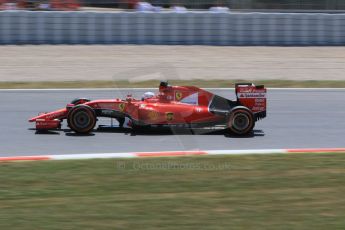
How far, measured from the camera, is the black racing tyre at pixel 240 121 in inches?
416

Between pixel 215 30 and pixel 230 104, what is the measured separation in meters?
9.54

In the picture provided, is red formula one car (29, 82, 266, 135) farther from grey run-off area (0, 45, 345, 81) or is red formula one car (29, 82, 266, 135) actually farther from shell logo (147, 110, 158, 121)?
grey run-off area (0, 45, 345, 81)

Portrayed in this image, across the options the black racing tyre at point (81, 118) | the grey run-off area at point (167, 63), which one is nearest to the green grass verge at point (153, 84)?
the grey run-off area at point (167, 63)

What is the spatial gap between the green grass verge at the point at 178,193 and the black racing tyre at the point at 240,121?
4.70 feet

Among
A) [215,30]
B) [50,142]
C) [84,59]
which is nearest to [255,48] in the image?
[215,30]

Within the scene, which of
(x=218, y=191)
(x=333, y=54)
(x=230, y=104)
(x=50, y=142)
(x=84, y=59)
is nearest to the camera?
(x=218, y=191)

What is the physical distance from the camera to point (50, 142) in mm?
10172

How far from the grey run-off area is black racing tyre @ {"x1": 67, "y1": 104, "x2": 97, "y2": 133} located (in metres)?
6.22

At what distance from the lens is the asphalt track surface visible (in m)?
9.95

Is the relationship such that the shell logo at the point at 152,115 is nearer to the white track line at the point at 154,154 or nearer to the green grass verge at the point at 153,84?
the white track line at the point at 154,154

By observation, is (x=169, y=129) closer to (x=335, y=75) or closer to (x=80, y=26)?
(x=335, y=75)

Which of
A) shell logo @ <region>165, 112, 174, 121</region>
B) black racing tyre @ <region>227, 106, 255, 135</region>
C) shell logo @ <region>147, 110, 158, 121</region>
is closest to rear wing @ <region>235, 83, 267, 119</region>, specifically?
black racing tyre @ <region>227, 106, 255, 135</region>

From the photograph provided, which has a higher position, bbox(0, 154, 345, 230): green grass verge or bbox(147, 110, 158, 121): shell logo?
bbox(147, 110, 158, 121): shell logo

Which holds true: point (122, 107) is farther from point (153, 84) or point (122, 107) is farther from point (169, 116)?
point (153, 84)
